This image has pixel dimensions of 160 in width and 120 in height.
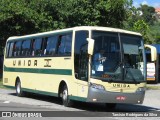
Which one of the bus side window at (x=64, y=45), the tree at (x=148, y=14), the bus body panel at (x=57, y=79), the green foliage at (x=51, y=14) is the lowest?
the bus body panel at (x=57, y=79)

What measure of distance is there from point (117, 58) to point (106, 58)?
43 cm

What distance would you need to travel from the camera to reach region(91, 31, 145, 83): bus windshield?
15766mm

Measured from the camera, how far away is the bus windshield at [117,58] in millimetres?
15766

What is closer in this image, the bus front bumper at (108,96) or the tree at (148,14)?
the bus front bumper at (108,96)

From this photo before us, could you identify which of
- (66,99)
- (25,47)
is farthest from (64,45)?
(25,47)

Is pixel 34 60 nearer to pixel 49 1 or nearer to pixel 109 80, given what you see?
pixel 109 80

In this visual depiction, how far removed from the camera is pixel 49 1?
34.9 meters

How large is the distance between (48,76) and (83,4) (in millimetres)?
16411

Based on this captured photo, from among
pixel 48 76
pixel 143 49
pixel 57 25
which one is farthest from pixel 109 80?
pixel 57 25

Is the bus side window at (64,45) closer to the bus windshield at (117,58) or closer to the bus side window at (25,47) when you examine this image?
the bus windshield at (117,58)

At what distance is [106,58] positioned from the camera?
1588cm

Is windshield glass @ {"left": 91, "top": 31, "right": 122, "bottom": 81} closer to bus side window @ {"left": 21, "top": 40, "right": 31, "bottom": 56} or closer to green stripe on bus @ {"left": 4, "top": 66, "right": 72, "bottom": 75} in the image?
green stripe on bus @ {"left": 4, "top": 66, "right": 72, "bottom": 75}

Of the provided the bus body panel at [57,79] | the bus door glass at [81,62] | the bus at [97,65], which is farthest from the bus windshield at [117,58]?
the bus door glass at [81,62]

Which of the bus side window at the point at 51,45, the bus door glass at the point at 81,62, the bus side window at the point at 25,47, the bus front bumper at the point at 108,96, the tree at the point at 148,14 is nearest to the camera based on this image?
the bus front bumper at the point at 108,96
